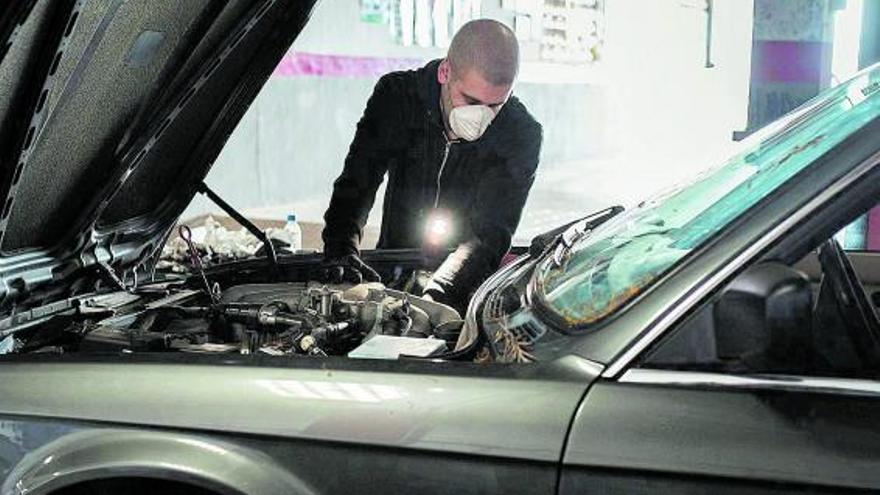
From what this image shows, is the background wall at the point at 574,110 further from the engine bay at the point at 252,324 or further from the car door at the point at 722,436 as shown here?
the car door at the point at 722,436

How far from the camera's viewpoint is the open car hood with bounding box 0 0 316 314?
2.31 m

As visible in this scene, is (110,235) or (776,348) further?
(110,235)

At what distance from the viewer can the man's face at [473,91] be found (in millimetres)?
3541

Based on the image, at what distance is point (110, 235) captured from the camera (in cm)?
318

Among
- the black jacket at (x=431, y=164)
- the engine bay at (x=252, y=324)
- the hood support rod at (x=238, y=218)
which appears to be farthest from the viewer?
the black jacket at (x=431, y=164)

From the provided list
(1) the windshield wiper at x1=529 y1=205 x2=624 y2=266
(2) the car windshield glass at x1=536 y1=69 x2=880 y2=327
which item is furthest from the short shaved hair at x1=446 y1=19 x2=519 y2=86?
(2) the car windshield glass at x1=536 y1=69 x2=880 y2=327

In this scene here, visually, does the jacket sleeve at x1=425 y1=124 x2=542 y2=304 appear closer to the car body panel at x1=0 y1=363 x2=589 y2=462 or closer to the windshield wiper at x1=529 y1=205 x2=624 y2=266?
the windshield wiper at x1=529 y1=205 x2=624 y2=266

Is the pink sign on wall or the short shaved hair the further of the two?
the pink sign on wall

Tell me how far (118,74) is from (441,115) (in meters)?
1.44

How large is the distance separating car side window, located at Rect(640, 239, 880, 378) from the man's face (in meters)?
1.98

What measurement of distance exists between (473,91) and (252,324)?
1316 millimetres

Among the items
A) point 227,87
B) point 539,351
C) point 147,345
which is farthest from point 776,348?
point 227,87

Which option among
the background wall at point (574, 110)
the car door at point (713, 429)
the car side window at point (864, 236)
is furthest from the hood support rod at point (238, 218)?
the background wall at point (574, 110)

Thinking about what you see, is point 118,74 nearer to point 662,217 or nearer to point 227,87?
point 227,87
